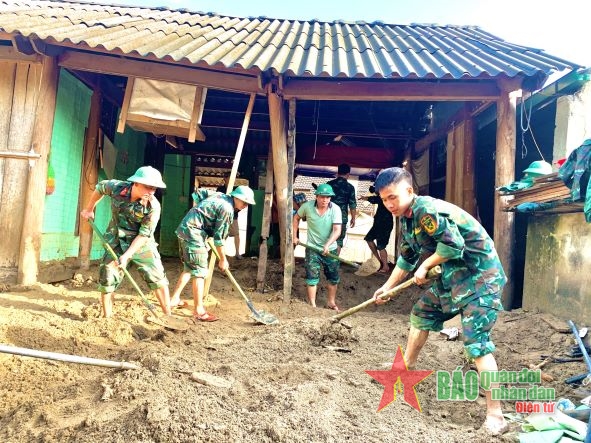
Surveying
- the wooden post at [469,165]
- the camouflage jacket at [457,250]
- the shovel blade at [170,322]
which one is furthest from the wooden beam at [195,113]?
the wooden post at [469,165]

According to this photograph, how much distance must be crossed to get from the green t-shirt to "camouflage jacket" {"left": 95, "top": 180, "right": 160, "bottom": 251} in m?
2.27

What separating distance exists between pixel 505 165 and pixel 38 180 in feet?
18.3

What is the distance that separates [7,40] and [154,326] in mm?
3876

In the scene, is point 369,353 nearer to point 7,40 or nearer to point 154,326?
point 154,326

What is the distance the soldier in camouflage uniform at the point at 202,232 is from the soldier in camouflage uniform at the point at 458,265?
222 centimetres

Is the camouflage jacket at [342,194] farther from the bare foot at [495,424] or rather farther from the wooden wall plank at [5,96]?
the bare foot at [495,424]

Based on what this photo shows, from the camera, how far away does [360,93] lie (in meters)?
4.96

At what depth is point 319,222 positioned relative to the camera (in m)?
5.53

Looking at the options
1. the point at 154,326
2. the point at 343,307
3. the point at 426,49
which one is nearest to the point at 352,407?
the point at 154,326

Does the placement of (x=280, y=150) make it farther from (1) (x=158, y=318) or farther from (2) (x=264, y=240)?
(1) (x=158, y=318)

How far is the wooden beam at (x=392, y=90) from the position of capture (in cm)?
483

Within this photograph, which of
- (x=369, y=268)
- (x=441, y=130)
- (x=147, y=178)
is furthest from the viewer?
(x=369, y=268)

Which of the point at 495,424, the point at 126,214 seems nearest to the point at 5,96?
the point at 126,214

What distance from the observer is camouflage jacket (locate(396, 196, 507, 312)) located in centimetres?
239
